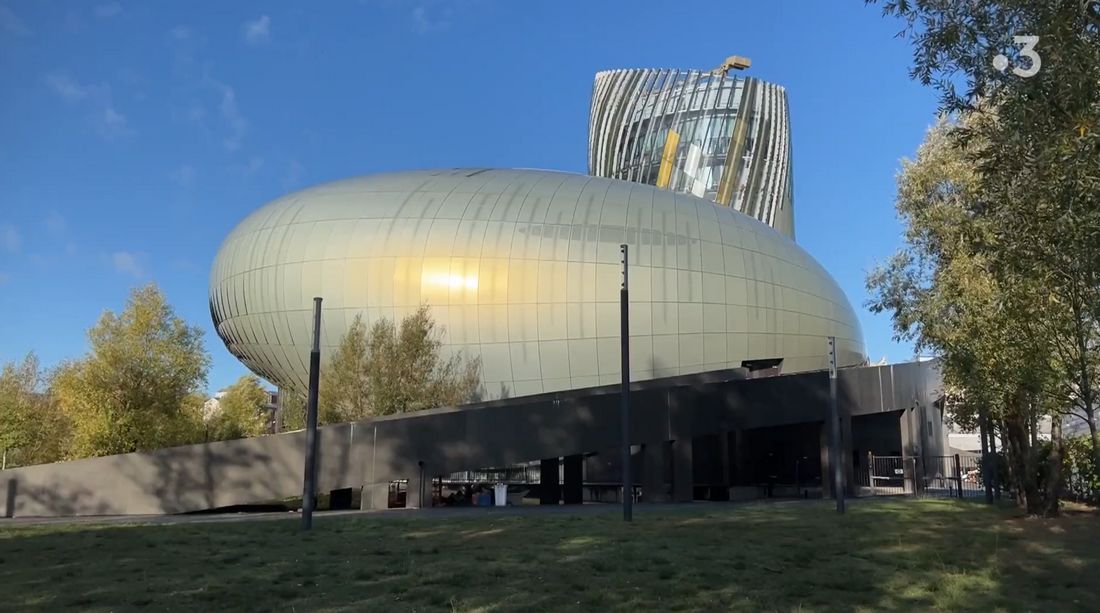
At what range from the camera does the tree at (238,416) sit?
4512 centimetres

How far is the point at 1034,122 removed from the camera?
892 centimetres

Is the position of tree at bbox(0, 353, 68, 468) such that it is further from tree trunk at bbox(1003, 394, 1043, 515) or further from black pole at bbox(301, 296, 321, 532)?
tree trunk at bbox(1003, 394, 1043, 515)

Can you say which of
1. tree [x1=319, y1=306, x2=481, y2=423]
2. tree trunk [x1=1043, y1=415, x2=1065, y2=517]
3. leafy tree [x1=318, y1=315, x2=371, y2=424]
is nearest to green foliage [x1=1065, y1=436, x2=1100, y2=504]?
tree trunk [x1=1043, y1=415, x2=1065, y2=517]

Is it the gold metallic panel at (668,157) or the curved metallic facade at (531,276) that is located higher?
the gold metallic panel at (668,157)

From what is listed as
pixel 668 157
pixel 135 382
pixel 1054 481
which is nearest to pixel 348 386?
pixel 135 382

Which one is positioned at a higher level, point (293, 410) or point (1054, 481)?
point (293, 410)

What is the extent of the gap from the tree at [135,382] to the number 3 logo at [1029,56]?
31.2 m

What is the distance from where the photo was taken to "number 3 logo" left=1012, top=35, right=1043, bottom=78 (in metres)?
8.69

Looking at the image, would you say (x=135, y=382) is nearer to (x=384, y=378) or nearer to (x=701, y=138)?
(x=384, y=378)

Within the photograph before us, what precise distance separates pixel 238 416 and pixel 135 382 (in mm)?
21234

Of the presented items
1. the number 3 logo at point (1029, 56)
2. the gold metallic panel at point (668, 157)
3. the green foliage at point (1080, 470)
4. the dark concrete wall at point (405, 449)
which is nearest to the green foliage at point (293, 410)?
the dark concrete wall at point (405, 449)

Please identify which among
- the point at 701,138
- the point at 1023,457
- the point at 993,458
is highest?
the point at 701,138

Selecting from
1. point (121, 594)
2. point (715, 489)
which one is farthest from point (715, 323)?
point (121, 594)

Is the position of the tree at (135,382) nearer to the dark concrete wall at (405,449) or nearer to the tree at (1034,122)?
the dark concrete wall at (405,449)
